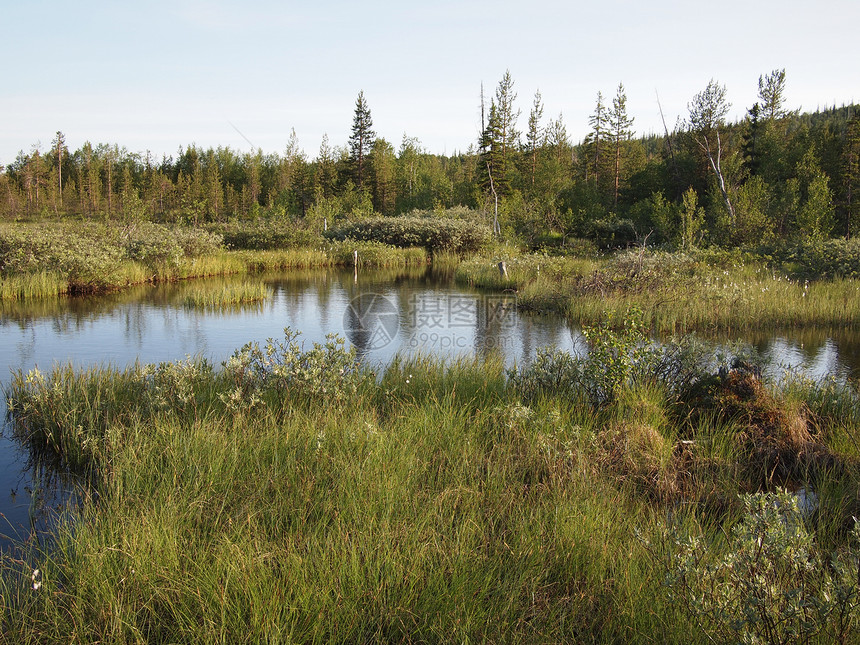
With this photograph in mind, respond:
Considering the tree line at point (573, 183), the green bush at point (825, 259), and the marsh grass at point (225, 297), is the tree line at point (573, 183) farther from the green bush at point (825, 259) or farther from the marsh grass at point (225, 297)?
the marsh grass at point (225, 297)

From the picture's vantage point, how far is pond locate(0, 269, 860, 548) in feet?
31.7

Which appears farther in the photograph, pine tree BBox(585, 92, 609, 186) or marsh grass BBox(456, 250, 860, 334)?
pine tree BBox(585, 92, 609, 186)

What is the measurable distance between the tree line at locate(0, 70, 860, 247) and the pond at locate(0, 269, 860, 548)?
9.06 meters

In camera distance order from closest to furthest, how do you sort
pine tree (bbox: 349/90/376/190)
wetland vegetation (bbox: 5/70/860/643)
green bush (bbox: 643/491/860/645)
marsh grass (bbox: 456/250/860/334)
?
green bush (bbox: 643/491/860/645) < wetland vegetation (bbox: 5/70/860/643) < marsh grass (bbox: 456/250/860/334) < pine tree (bbox: 349/90/376/190)

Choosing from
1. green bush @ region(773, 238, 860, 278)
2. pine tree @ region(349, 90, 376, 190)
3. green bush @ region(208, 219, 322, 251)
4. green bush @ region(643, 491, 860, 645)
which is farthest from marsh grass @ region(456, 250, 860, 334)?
pine tree @ region(349, 90, 376, 190)

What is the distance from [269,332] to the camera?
1304 centimetres

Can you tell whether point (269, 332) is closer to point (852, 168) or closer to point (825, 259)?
point (825, 259)

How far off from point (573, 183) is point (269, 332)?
33.7 metres

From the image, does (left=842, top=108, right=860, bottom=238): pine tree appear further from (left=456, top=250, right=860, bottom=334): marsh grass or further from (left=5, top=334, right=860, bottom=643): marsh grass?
(left=5, top=334, right=860, bottom=643): marsh grass

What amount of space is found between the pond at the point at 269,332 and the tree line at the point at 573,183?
9.06 meters

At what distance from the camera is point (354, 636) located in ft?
9.43

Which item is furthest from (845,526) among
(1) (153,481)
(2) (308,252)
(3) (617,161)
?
(3) (617,161)

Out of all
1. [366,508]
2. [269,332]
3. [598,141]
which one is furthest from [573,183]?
[366,508]

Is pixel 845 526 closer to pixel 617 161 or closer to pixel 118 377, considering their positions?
pixel 118 377
